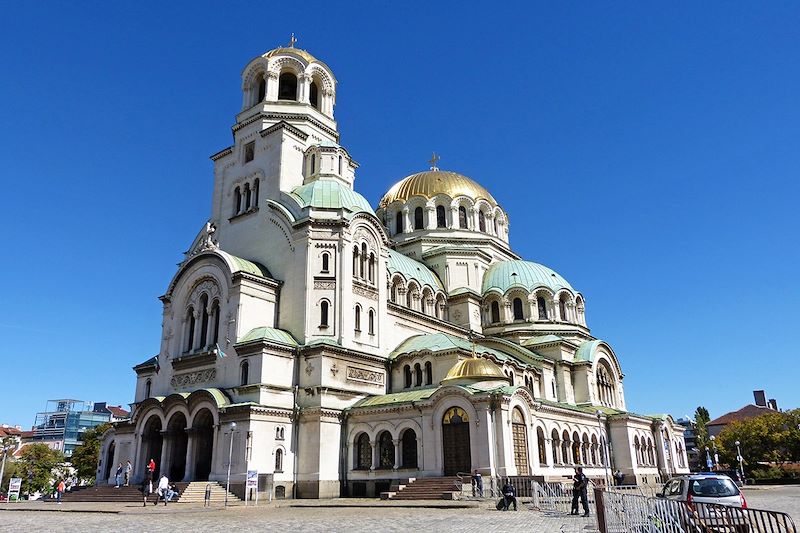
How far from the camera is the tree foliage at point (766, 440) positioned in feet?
196

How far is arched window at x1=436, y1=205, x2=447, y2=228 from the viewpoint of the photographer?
176 feet

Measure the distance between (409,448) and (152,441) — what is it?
14.9 meters

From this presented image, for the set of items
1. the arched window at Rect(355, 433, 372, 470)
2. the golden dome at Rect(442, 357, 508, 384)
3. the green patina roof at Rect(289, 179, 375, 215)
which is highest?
the green patina roof at Rect(289, 179, 375, 215)

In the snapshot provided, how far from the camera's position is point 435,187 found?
54.5m

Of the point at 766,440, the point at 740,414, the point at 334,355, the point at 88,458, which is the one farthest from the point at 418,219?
the point at 740,414

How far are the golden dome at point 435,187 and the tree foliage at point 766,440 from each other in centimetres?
3529

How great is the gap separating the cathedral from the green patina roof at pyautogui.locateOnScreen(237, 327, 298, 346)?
0.39ft

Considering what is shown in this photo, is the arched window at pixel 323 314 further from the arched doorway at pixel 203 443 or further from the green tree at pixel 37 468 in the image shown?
the green tree at pixel 37 468

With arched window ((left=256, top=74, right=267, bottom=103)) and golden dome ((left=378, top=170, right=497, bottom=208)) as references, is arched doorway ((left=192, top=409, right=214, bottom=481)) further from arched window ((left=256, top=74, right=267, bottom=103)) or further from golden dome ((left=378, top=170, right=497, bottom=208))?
golden dome ((left=378, top=170, right=497, bottom=208))

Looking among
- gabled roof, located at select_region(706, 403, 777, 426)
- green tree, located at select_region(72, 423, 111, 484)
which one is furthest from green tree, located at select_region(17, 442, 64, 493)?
gabled roof, located at select_region(706, 403, 777, 426)

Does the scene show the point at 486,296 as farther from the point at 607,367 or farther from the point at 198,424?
the point at 198,424

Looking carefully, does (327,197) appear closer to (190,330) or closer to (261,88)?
(190,330)

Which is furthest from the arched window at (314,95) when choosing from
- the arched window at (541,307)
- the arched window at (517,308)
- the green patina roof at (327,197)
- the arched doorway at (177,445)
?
the arched doorway at (177,445)

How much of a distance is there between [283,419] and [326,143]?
64.0ft
